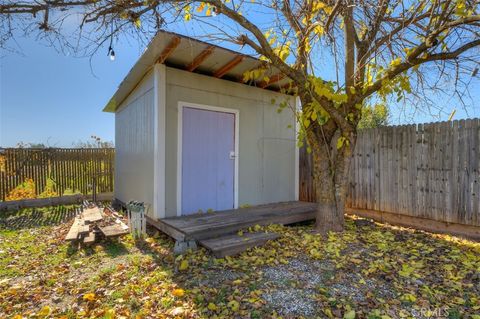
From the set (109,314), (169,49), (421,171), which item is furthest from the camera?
(421,171)

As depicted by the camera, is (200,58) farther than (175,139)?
No

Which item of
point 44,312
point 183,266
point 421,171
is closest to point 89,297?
point 44,312

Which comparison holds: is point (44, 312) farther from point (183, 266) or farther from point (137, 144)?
point (137, 144)

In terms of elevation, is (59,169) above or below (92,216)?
above

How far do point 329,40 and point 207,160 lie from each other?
272 cm

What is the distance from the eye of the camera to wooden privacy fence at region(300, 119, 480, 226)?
3822mm

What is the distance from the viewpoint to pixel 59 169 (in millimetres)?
7418

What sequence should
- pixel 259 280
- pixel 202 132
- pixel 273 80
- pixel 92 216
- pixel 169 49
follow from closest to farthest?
pixel 259 280 → pixel 169 49 → pixel 202 132 → pixel 92 216 → pixel 273 80

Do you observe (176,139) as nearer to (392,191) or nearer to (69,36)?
(69,36)

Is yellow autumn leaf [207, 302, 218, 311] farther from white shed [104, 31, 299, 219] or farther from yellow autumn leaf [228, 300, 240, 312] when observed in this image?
white shed [104, 31, 299, 219]

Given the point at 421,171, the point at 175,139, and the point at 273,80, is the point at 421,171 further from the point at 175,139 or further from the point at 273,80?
the point at 175,139

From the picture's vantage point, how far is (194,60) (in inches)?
158

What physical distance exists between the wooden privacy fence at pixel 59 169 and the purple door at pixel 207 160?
5.03m

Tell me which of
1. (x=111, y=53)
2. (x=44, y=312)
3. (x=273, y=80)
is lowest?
(x=44, y=312)
